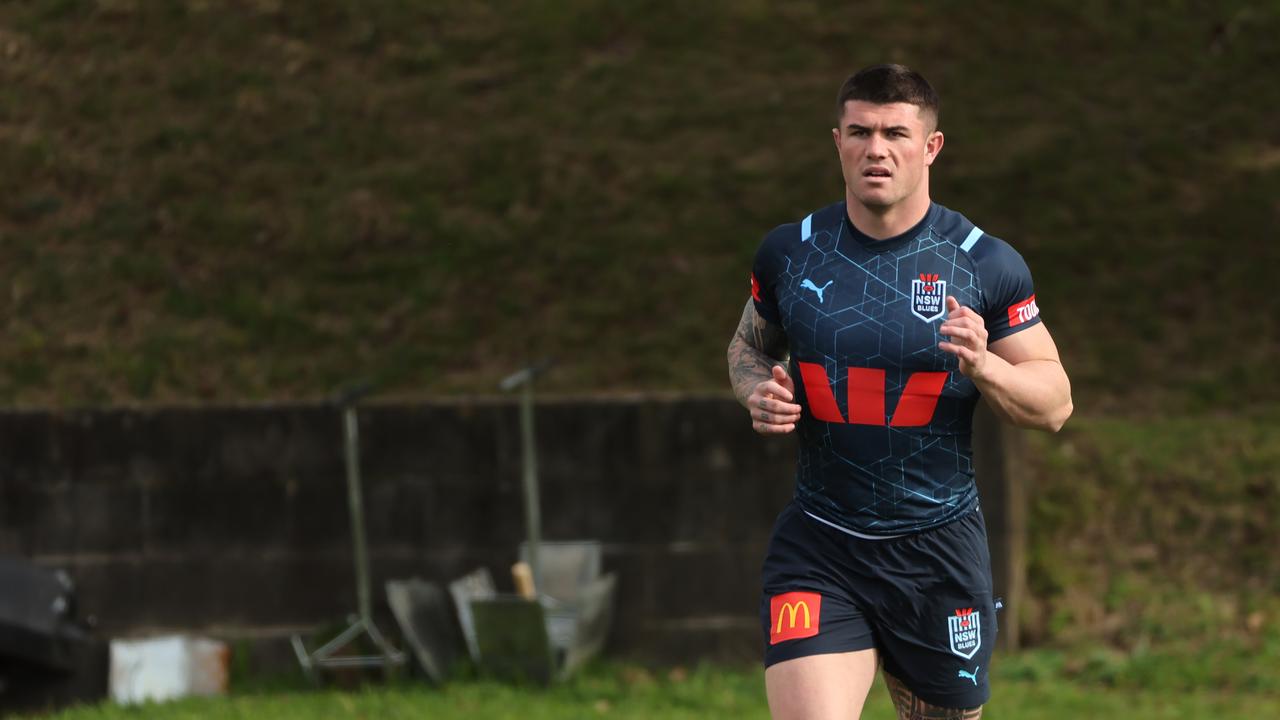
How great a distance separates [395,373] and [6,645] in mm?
3274

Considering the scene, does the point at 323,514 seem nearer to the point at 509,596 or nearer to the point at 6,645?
the point at 509,596

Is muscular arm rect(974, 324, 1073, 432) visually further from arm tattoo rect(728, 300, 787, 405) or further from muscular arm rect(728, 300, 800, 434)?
arm tattoo rect(728, 300, 787, 405)

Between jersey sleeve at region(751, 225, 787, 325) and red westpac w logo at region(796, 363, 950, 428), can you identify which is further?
jersey sleeve at region(751, 225, 787, 325)

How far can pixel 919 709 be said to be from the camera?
457cm

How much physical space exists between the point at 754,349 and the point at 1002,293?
2.62 feet

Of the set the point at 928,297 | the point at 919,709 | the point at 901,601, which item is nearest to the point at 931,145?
the point at 928,297

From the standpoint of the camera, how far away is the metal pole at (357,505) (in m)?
8.51

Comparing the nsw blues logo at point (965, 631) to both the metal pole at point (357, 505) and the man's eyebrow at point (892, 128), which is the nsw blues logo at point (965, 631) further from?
the metal pole at point (357, 505)

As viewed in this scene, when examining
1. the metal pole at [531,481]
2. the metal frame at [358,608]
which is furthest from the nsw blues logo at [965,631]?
the metal frame at [358,608]

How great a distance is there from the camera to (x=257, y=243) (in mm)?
11617

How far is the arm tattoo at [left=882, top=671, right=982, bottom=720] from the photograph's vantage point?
4.54m

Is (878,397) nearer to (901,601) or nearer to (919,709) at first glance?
(901,601)

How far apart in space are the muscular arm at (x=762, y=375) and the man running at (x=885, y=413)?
0.01m

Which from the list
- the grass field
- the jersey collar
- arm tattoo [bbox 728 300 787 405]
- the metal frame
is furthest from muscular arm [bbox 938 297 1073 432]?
the metal frame
